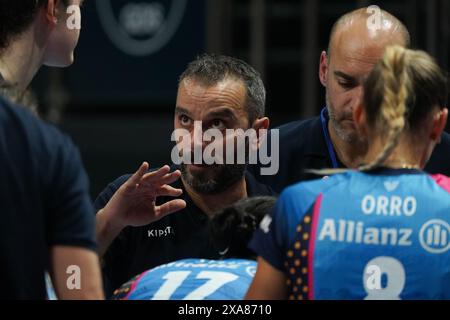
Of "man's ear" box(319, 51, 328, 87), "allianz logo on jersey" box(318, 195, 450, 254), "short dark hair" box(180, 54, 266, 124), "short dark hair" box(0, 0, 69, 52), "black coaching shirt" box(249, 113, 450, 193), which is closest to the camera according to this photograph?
"allianz logo on jersey" box(318, 195, 450, 254)

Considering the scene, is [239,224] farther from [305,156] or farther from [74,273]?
[305,156]

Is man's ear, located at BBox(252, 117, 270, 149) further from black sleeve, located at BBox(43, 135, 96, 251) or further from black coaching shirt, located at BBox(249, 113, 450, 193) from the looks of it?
black sleeve, located at BBox(43, 135, 96, 251)

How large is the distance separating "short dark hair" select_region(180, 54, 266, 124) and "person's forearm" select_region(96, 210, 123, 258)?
832 millimetres

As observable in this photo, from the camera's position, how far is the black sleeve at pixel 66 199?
2584 mm

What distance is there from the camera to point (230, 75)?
14.8 feet

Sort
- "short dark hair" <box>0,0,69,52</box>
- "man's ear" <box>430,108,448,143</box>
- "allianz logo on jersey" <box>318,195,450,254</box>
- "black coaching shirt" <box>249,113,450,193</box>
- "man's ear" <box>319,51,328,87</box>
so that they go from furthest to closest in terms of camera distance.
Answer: "man's ear" <box>319,51,328,87</box> < "black coaching shirt" <box>249,113,450,193</box> < "short dark hair" <box>0,0,69,52</box> < "man's ear" <box>430,108,448,143</box> < "allianz logo on jersey" <box>318,195,450,254</box>

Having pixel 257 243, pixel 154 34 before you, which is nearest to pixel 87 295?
pixel 257 243

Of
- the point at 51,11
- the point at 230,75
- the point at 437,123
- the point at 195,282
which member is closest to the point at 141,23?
the point at 230,75

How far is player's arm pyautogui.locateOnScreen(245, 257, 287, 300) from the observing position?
9.27 ft

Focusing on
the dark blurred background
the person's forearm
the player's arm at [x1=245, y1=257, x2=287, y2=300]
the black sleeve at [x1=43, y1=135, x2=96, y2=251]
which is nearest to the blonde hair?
the player's arm at [x1=245, y1=257, x2=287, y2=300]

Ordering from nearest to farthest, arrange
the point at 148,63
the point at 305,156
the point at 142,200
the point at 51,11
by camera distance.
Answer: the point at 51,11 < the point at 142,200 < the point at 305,156 < the point at 148,63

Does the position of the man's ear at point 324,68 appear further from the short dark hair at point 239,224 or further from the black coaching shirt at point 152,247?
the short dark hair at point 239,224

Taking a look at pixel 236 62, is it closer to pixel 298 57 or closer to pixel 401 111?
pixel 401 111

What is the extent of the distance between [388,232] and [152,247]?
5.17 ft
